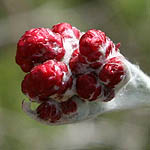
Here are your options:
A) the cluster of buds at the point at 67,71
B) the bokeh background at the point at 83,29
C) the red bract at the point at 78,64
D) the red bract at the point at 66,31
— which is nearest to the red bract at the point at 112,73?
the cluster of buds at the point at 67,71

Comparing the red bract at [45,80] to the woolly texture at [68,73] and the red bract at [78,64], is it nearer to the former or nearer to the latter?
the woolly texture at [68,73]

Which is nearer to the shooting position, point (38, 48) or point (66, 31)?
point (38, 48)

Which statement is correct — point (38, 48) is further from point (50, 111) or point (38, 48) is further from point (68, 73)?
point (50, 111)

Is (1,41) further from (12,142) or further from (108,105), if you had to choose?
(108,105)

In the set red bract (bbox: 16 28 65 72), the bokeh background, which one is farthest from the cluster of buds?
the bokeh background

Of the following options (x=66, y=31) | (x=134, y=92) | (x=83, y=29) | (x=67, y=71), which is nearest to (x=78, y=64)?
(x=67, y=71)

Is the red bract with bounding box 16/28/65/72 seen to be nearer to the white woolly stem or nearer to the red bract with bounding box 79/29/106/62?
the red bract with bounding box 79/29/106/62
